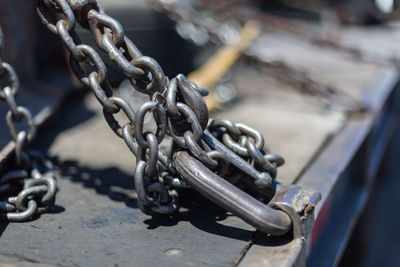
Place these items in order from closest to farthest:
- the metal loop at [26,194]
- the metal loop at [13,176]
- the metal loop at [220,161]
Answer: the metal loop at [220,161] < the metal loop at [26,194] < the metal loop at [13,176]

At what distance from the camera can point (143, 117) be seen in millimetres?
1217

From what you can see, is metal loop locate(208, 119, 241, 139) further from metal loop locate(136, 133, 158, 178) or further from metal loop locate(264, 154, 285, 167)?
metal loop locate(136, 133, 158, 178)

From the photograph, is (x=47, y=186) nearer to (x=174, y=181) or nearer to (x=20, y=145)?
(x=20, y=145)

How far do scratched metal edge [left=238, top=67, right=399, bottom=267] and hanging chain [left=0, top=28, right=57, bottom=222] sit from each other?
2.03 ft

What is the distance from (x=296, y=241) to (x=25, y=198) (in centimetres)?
76

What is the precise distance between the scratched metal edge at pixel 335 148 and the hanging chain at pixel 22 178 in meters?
0.62

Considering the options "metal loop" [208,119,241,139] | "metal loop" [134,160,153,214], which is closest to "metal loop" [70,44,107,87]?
"metal loop" [134,160,153,214]

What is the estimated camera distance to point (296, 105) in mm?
2938

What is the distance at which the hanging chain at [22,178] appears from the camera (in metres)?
1.40

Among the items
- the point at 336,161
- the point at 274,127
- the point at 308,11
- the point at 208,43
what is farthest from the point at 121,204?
the point at 308,11

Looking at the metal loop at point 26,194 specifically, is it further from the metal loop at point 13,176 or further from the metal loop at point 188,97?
the metal loop at point 188,97

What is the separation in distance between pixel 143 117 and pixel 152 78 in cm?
14

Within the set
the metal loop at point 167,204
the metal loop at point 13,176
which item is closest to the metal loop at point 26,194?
the metal loop at point 13,176

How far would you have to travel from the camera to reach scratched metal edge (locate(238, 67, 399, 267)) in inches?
46.6
